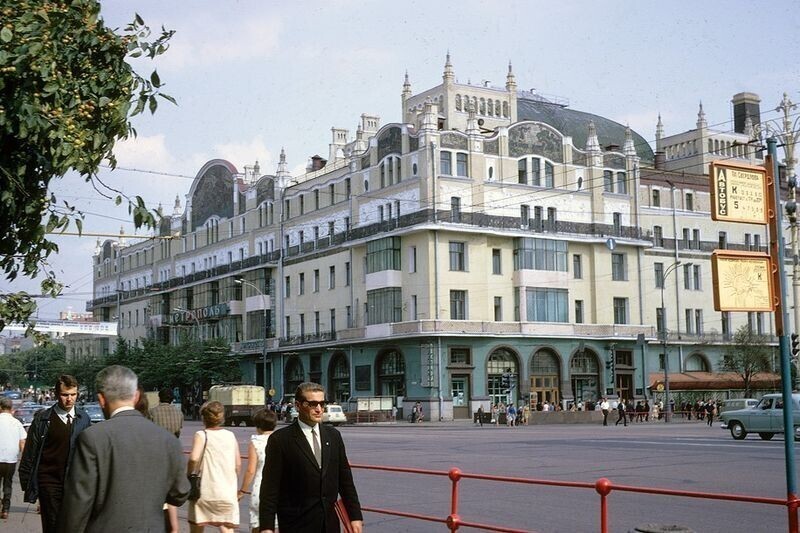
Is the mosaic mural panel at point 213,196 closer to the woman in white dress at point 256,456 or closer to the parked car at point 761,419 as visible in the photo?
the parked car at point 761,419

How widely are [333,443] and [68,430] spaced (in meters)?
3.90

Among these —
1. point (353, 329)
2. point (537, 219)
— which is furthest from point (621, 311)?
point (353, 329)

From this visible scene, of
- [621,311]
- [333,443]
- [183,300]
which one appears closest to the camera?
[333,443]

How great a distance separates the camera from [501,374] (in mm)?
64812

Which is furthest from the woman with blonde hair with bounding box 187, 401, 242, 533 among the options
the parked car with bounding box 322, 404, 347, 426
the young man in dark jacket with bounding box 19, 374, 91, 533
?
the parked car with bounding box 322, 404, 347, 426

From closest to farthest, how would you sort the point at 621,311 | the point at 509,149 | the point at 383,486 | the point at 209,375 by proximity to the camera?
the point at 383,486 < the point at 509,149 < the point at 621,311 < the point at 209,375

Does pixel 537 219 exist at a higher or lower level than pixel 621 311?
higher

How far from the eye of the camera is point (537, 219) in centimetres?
Answer: 6725

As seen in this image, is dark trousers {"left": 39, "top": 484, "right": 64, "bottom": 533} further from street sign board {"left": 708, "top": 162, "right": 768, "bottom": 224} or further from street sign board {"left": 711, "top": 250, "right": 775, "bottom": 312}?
street sign board {"left": 708, "top": 162, "right": 768, "bottom": 224}

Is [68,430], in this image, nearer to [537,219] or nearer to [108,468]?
[108,468]

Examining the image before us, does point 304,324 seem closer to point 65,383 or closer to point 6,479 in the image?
point 6,479

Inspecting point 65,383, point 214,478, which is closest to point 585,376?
point 214,478

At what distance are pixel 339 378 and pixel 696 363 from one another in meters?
26.4

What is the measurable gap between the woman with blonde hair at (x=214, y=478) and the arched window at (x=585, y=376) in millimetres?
58876
